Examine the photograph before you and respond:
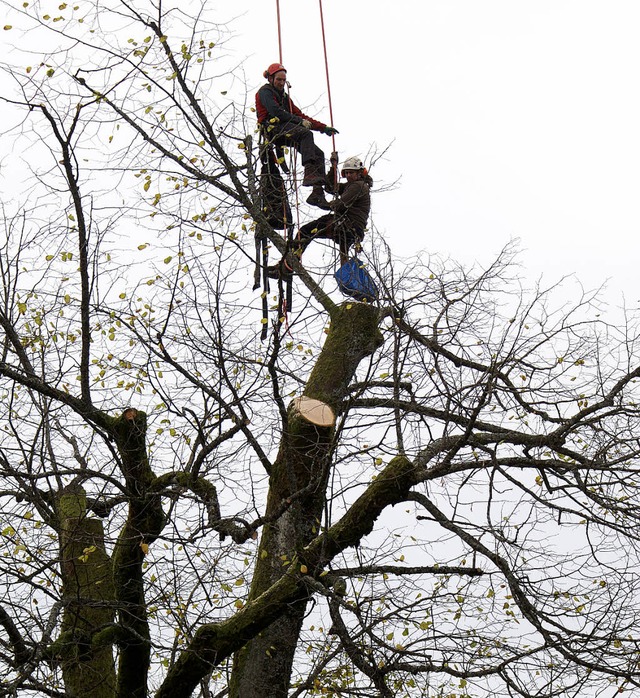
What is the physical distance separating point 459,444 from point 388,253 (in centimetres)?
129

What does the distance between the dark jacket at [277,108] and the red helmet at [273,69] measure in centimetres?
15

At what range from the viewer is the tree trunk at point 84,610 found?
639cm

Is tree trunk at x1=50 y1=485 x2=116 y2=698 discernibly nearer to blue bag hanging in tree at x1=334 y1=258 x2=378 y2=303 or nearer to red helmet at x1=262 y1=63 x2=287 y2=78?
blue bag hanging in tree at x1=334 y1=258 x2=378 y2=303

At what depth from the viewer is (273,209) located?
773 cm

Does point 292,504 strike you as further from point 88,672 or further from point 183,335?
point 88,672

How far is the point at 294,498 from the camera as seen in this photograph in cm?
607

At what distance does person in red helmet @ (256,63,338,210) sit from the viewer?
318 inches

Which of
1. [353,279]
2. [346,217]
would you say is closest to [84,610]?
[353,279]

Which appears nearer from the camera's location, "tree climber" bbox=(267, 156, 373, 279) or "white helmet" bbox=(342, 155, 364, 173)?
"tree climber" bbox=(267, 156, 373, 279)

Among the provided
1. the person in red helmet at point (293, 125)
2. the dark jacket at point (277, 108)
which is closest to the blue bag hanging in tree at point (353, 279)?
the person in red helmet at point (293, 125)

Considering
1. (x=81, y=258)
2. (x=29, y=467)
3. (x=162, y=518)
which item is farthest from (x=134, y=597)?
(x=81, y=258)

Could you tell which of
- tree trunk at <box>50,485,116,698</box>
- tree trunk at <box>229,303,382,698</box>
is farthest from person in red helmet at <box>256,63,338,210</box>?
tree trunk at <box>50,485,116,698</box>

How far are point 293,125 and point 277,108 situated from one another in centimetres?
19

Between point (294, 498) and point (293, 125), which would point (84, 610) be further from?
point (293, 125)
